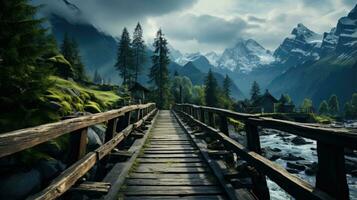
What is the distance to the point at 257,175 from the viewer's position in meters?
4.55

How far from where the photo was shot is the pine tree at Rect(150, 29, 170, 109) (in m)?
59.2

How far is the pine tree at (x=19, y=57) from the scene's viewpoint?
1192 centimetres

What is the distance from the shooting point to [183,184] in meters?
4.91

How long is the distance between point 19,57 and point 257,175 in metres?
12.5

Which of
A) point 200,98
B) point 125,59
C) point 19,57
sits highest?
point 125,59

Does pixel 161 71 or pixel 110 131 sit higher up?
pixel 161 71

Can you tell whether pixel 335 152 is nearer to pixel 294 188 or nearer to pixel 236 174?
pixel 294 188

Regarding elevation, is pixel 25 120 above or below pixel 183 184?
above

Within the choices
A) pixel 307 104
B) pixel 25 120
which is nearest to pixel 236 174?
pixel 25 120

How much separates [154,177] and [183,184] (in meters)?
0.72

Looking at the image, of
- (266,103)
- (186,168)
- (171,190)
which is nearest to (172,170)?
(186,168)

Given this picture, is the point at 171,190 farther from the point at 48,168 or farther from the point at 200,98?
the point at 200,98

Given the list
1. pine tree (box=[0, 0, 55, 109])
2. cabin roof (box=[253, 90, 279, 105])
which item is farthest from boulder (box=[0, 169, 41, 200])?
cabin roof (box=[253, 90, 279, 105])

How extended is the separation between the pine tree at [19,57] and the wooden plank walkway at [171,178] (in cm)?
795
